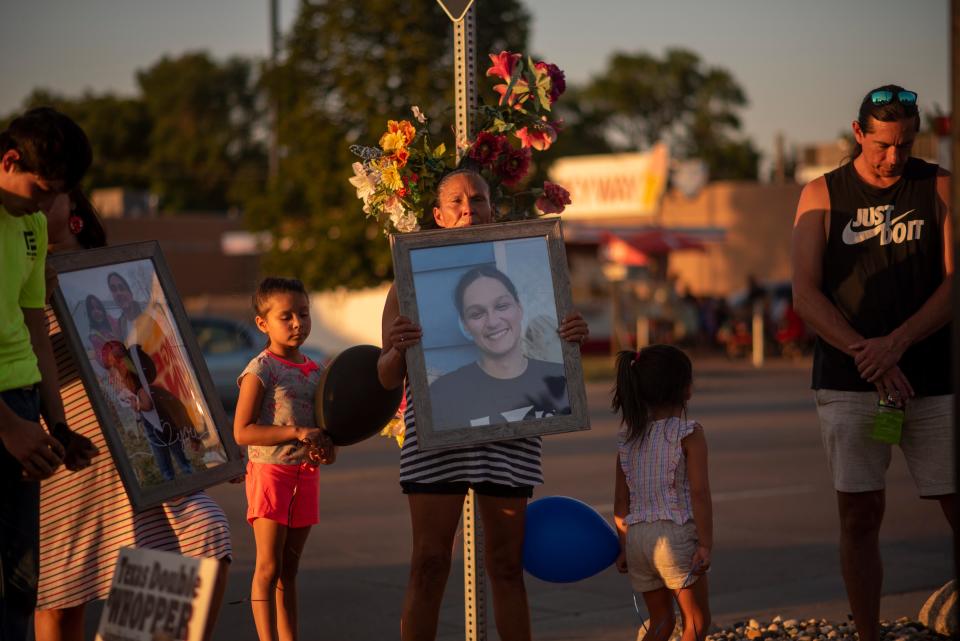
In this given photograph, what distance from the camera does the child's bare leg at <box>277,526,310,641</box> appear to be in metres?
5.29

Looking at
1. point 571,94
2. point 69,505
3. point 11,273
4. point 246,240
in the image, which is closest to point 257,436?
point 69,505

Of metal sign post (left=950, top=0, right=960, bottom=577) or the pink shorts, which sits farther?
the pink shorts

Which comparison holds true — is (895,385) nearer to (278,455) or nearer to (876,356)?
(876,356)

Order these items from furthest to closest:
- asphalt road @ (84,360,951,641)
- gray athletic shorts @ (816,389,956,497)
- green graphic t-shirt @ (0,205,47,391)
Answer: asphalt road @ (84,360,951,641) → gray athletic shorts @ (816,389,956,497) → green graphic t-shirt @ (0,205,47,391)

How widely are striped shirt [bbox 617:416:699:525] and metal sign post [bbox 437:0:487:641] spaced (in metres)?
0.60

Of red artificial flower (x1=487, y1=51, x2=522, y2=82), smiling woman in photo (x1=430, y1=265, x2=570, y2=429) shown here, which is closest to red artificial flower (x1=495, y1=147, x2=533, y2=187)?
red artificial flower (x1=487, y1=51, x2=522, y2=82)

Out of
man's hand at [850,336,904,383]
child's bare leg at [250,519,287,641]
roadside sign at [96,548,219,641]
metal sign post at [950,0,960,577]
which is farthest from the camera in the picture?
child's bare leg at [250,519,287,641]

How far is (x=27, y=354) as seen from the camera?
12.7 ft

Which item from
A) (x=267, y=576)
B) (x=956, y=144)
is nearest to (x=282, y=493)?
(x=267, y=576)

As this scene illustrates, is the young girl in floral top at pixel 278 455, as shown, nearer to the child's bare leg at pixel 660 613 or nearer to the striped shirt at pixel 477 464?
the striped shirt at pixel 477 464

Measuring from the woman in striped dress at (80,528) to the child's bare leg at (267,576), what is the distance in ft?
2.51

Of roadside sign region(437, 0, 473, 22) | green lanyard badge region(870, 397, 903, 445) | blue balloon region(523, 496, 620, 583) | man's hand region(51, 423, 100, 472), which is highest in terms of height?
roadside sign region(437, 0, 473, 22)

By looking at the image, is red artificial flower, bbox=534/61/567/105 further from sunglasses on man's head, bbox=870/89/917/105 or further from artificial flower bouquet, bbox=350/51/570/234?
sunglasses on man's head, bbox=870/89/917/105

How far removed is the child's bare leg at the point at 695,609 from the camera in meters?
4.64
